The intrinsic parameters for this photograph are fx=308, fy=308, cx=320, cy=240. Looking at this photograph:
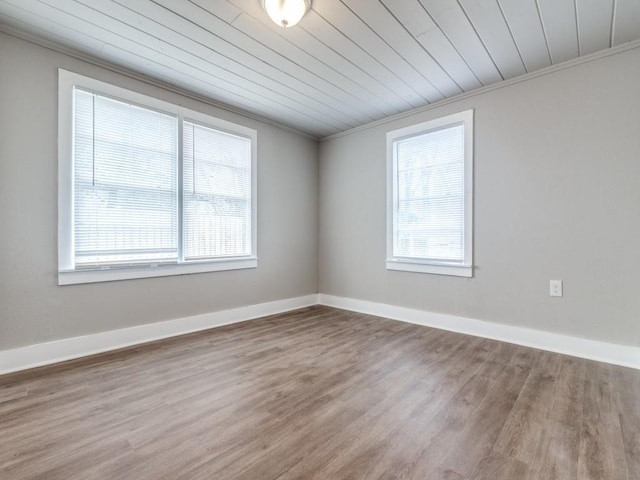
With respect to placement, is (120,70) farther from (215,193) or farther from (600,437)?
(600,437)

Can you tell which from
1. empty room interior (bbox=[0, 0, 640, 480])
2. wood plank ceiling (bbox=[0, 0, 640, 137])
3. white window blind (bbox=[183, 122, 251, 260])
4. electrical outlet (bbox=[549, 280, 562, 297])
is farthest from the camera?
white window blind (bbox=[183, 122, 251, 260])

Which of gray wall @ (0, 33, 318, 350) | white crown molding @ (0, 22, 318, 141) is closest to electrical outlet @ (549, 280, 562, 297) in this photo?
gray wall @ (0, 33, 318, 350)

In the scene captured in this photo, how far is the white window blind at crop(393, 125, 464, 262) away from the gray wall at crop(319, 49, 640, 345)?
0.67 feet

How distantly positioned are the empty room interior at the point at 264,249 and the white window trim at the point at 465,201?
0.08 ft

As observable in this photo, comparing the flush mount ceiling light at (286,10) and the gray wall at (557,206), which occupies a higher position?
the flush mount ceiling light at (286,10)

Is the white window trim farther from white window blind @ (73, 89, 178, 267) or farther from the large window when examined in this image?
white window blind @ (73, 89, 178, 267)

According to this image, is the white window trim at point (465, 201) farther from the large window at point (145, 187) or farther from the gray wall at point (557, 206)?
the large window at point (145, 187)

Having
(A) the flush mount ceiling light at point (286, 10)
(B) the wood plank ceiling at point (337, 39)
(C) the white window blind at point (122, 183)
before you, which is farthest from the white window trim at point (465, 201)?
(C) the white window blind at point (122, 183)

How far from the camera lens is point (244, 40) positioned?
2.31m

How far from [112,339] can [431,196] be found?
3.45 metres

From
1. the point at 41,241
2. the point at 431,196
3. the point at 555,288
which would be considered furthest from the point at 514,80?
the point at 41,241

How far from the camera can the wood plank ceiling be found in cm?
200

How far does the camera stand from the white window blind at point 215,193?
326 centimetres

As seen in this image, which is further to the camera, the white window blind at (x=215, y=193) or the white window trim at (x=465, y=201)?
the white window blind at (x=215, y=193)
